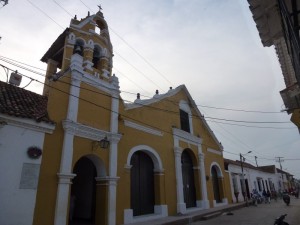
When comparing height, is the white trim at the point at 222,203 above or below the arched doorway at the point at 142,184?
below

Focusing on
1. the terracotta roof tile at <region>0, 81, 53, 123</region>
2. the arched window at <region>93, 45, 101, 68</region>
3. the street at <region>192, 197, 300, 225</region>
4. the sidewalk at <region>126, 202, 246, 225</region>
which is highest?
the arched window at <region>93, 45, 101, 68</region>

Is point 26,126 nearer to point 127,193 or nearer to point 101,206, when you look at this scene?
point 101,206

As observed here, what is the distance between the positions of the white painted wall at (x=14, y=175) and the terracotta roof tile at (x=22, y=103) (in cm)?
32

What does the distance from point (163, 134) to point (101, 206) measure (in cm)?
558

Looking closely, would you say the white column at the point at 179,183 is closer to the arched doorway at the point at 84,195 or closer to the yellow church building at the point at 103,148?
the yellow church building at the point at 103,148

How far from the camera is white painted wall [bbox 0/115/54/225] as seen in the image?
23.1 ft

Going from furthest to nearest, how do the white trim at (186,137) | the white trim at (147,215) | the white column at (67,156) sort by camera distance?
the white trim at (186,137)
the white trim at (147,215)
the white column at (67,156)

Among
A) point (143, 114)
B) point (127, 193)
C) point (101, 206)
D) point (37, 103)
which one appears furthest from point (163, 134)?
point (37, 103)

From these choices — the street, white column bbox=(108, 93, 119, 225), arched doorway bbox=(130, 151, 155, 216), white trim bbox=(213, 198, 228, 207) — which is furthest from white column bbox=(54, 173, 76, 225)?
white trim bbox=(213, 198, 228, 207)

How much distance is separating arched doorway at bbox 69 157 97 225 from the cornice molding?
2103mm

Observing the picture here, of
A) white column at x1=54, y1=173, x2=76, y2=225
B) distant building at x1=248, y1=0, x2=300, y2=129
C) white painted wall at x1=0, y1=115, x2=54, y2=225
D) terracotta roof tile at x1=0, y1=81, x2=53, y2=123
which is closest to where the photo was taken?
distant building at x1=248, y1=0, x2=300, y2=129

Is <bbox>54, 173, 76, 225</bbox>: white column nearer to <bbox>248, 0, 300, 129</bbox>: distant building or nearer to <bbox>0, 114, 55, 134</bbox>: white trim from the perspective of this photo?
<bbox>0, 114, 55, 134</bbox>: white trim

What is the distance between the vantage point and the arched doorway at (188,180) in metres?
15.0

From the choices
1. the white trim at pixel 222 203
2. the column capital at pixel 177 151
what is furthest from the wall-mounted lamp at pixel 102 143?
the white trim at pixel 222 203
